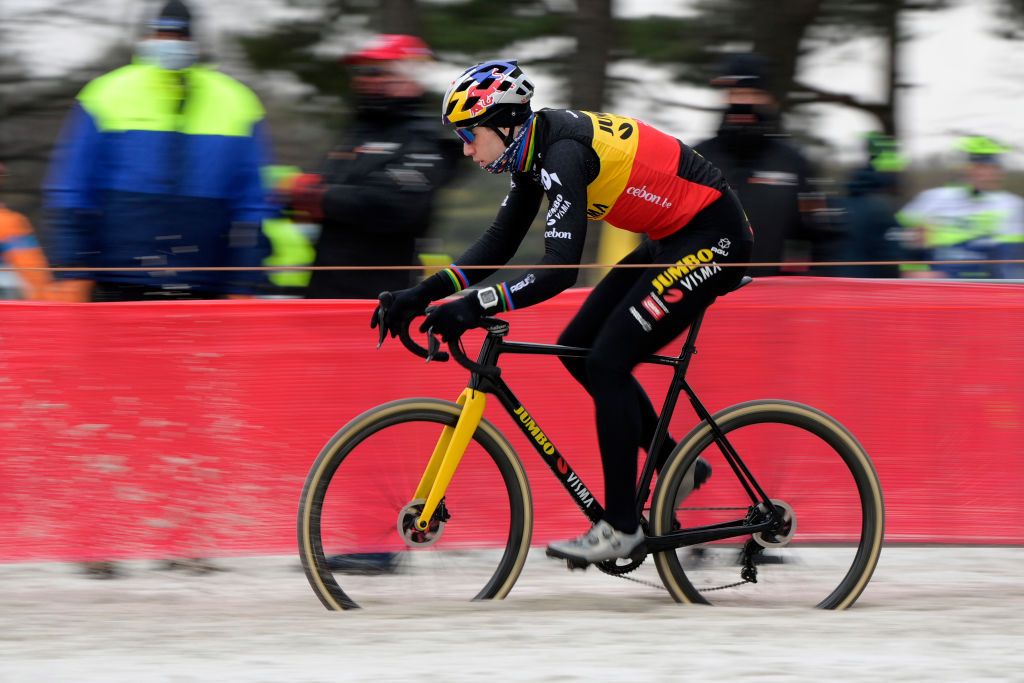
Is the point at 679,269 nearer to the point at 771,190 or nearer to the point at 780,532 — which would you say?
the point at 780,532

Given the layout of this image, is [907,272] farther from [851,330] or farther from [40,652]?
[40,652]

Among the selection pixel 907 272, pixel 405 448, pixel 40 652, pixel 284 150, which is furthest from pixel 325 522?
pixel 284 150

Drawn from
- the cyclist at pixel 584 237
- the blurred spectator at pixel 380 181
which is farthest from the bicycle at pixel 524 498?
the blurred spectator at pixel 380 181

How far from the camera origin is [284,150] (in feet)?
39.5

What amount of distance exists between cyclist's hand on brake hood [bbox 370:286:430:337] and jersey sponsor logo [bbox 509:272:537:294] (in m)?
0.30

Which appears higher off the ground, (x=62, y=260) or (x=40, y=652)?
(x=62, y=260)

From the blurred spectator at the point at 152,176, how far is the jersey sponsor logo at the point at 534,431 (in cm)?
178

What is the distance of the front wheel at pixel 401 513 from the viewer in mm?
4871

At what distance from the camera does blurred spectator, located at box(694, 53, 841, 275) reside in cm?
649

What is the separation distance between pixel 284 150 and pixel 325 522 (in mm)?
7602

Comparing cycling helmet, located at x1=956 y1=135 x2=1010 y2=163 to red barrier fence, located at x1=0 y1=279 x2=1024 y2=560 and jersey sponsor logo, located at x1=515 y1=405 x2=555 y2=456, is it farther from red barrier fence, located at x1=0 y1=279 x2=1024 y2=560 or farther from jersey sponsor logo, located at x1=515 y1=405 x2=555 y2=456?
jersey sponsor logo, located at x1=515 y1=405 x2=555 y2=456

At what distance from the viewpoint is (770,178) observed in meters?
6.50

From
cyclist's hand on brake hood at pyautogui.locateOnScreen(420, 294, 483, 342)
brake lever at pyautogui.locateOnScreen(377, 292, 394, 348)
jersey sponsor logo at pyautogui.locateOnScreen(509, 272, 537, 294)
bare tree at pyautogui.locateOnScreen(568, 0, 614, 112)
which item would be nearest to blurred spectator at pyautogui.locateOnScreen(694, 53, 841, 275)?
jersey sponsor logo at pyautogui.locateOnScreen(509, 272, 537, 294)

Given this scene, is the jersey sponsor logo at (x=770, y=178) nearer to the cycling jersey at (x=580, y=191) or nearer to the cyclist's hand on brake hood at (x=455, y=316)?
the cycling jersey at (x=580, y=191)
